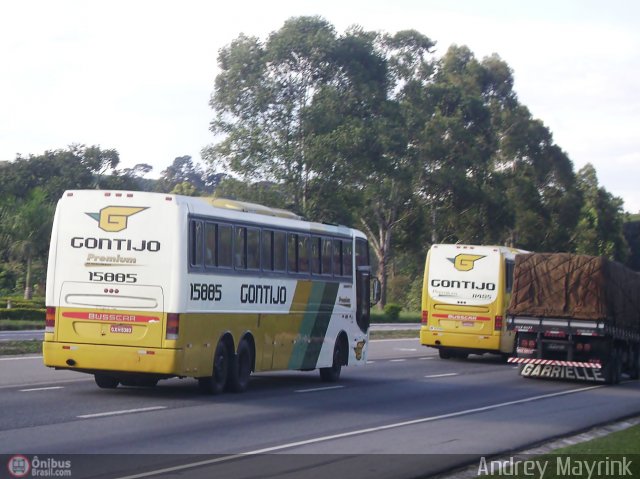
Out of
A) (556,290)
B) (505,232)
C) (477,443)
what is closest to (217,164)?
(505,232)

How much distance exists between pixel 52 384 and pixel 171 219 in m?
3.80

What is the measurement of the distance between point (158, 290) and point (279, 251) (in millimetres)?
4150

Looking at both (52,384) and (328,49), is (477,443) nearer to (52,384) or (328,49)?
(52,384)

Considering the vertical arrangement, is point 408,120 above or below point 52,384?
above

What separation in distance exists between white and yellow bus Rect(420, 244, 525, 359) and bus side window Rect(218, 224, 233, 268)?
1326 cm

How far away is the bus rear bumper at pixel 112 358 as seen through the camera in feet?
54.6

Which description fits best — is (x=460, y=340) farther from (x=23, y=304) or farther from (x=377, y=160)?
(x=377, y=160)

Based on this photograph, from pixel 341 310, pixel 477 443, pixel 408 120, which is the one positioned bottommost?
pixel 477 443

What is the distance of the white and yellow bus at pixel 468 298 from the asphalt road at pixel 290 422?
6004mm

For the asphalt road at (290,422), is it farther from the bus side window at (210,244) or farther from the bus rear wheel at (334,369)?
the bus side window at (210,244)

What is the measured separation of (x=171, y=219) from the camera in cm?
1714

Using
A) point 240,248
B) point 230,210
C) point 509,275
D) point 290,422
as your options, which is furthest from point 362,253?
point 290,422

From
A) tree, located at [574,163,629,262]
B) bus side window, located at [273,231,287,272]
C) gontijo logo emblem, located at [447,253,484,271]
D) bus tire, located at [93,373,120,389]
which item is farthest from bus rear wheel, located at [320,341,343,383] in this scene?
tree, located at [574,163,629,262]

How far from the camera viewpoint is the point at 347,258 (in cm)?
2370
